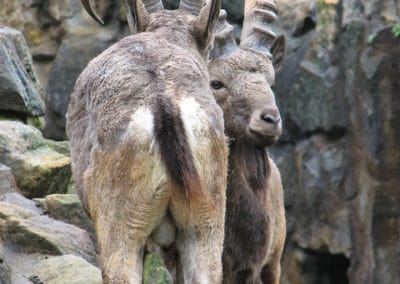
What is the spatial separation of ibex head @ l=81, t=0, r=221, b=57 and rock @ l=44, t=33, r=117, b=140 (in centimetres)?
756

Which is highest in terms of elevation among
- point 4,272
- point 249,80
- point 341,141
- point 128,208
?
point 128,208

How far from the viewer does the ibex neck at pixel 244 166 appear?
693 centimetres

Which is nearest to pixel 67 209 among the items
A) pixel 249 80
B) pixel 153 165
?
pixel 249 80

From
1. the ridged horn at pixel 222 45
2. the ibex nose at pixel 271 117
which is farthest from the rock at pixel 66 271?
the ridged horn at pixel 222 45

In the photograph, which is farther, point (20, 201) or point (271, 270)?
point (20, 201)

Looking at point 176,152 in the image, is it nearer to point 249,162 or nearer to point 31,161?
point 249,162

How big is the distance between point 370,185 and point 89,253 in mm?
5868

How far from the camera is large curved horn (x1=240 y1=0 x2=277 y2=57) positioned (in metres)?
7.45

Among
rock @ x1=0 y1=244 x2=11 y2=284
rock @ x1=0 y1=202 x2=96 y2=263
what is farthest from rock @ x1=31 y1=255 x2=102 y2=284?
rock @ x1=0 y1=244 x2=11 y2=284

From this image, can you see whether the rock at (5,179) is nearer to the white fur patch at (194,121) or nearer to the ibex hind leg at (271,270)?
the ibex hind leg at (271,270)

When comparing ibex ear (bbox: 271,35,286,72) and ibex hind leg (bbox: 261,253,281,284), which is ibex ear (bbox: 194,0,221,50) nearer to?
ibex ear (bbox: 271,35,286,72)

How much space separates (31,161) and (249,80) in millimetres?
2158

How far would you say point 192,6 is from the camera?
6715mm

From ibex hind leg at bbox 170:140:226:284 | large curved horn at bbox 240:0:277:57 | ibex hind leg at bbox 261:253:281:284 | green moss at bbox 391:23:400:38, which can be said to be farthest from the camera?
green moss at bbox 391:23:400:38
